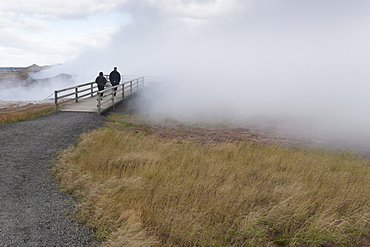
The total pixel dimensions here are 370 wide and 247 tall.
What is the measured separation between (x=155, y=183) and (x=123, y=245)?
270 centimetres

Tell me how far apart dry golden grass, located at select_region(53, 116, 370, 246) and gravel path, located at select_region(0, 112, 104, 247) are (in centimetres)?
36

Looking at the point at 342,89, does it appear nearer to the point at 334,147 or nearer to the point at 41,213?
the point at 334,147

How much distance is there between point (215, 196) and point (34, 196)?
154 inches

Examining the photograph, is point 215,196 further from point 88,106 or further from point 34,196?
point 88,106

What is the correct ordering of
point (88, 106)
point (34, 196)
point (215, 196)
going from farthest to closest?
point (88, 106), point (215, 196), point (34, 196)

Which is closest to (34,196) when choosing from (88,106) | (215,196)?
(215,196)

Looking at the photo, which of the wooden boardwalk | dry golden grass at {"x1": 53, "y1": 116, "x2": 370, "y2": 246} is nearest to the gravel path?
dry golden grass at {"x1": 53, "y1": 116, "x2": 370, "y2": 246}

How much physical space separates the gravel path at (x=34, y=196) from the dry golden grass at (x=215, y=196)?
358mm

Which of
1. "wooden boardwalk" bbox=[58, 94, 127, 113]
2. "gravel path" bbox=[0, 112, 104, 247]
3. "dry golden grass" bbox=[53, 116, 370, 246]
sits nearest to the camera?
"gravel path" bbox=[0, 112, 104, 247]

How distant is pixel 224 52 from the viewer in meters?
66.1

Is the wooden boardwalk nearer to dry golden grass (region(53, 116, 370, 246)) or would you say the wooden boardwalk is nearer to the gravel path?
the gravel path

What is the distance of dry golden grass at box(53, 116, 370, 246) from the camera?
5465 millimetres

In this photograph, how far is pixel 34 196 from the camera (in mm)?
6379

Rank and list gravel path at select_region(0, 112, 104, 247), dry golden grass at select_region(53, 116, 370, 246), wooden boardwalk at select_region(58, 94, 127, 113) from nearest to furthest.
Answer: gravel path at select_region(0, 112, 104, 247)
dry golden grass at select_region(53, 116, 370, 246)
wooden boardwalk at select_region(58, 94, 127, 113)
